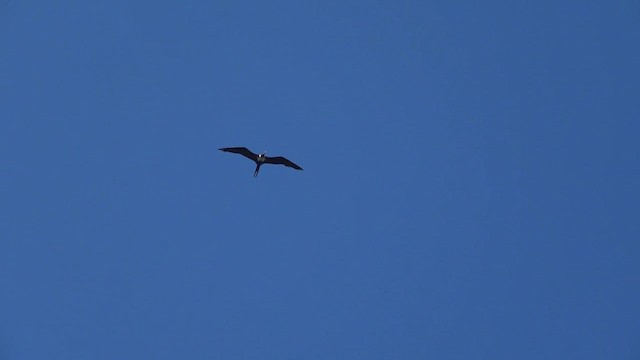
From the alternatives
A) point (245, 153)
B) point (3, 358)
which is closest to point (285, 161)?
point (245, 153)

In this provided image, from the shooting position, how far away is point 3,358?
18875 cm

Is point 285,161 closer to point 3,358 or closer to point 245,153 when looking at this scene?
point 245,153

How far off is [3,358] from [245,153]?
6428 centimetres

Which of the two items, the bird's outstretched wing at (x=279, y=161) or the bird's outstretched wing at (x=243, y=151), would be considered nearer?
the bird's outstretched wing at (x=243, y=151)

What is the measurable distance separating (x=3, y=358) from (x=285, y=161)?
65.9m

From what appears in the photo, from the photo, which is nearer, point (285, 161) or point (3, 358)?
point (285, 161)

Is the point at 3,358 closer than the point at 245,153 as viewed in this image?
No

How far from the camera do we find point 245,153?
13550 centimetres

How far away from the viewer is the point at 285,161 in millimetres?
135125

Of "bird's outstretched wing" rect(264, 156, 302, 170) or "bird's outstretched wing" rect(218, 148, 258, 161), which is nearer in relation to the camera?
"bird's outstretched wing" rect(218, 148, 258, 161)

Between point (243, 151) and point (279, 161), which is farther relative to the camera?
point (279, 161)
